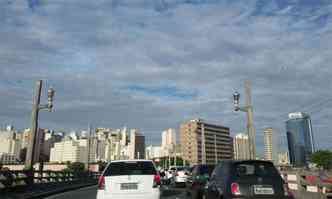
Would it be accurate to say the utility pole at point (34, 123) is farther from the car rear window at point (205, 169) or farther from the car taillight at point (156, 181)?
the car taillight at point (156, 181)

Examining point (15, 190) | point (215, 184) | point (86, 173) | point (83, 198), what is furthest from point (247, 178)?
point (86, 173)

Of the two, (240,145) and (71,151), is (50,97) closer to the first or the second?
(240,145)

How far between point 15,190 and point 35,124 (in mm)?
3822

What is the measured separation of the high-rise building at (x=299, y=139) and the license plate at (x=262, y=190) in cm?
3967

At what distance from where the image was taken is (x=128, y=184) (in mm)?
9648

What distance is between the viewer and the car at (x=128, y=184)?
958cm

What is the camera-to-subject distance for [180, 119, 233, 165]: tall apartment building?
13925 cm

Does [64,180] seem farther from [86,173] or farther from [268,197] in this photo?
[268,197]

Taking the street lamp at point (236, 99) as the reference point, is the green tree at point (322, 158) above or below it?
below

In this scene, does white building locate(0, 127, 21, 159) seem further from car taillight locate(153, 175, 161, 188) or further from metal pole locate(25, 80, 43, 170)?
car taillight locate(153, 175, 161, 188)

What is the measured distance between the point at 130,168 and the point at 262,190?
13.9 feet

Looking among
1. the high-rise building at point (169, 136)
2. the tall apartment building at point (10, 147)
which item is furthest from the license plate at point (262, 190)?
the high-rise building at point (169, 136)

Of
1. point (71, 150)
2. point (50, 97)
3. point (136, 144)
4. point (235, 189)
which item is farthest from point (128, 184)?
point (71, 150)

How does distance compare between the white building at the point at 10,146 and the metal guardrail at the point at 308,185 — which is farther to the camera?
the white building at the point at 10,146
